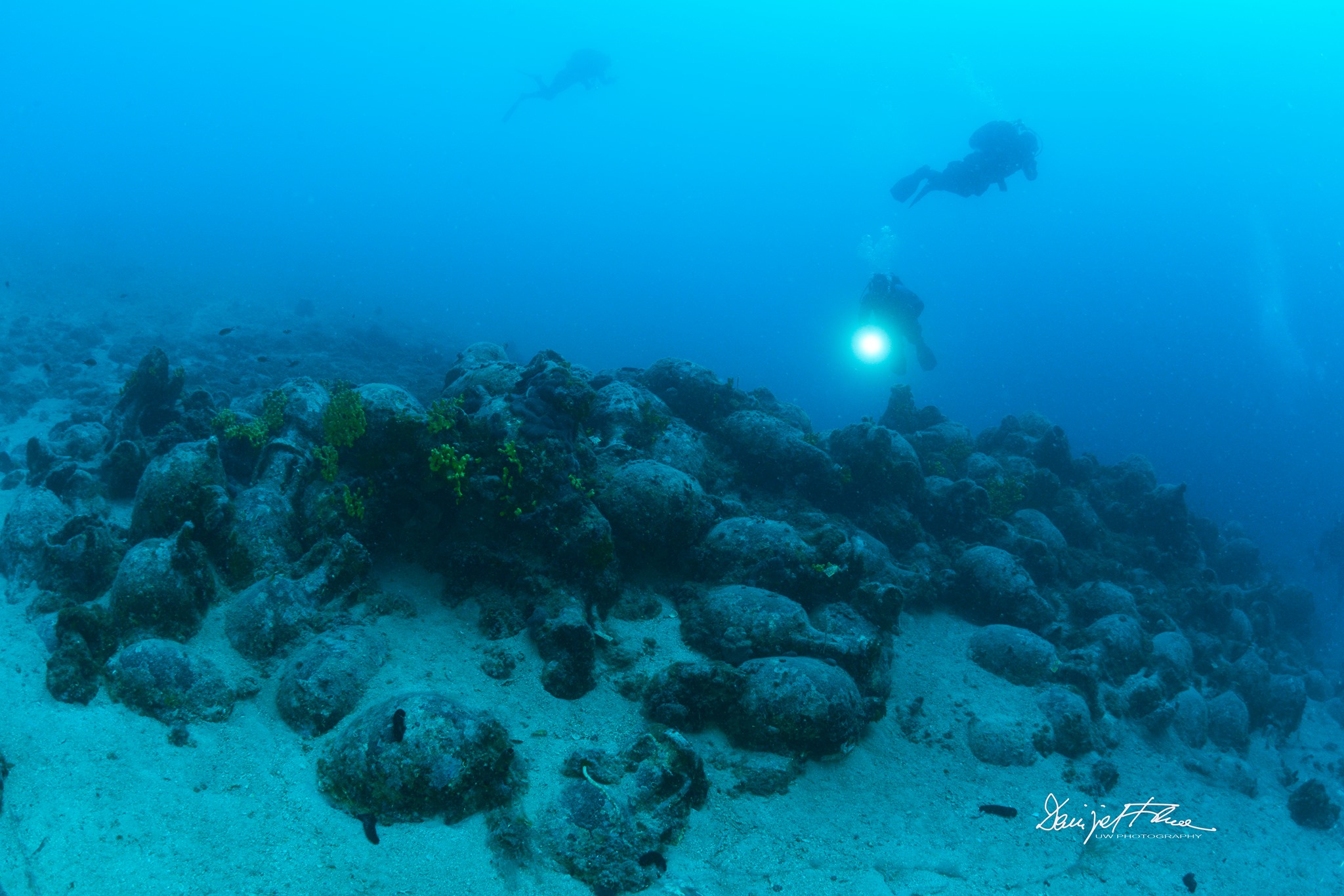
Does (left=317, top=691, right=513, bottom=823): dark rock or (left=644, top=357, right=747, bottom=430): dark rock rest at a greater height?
(left=644, top=357, right=747, bottom=430): dark rock

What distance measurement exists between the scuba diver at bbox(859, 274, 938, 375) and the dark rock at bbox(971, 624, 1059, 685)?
22.3 metres

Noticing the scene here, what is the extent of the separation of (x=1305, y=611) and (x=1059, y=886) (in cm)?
2174

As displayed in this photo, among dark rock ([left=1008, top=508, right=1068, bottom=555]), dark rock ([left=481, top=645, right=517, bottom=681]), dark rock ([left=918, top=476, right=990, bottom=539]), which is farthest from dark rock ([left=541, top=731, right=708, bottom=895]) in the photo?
dark rock ([left=1008, top=508, right=1068, bottom=555])

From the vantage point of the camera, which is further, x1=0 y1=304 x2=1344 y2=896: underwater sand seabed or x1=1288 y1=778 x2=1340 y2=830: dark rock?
x1=1288 y1=778 x2=1340 y2=830: dark rock

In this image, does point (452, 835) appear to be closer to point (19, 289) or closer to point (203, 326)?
point (203, 326)

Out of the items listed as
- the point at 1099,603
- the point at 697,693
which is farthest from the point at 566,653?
the point at 1099,603

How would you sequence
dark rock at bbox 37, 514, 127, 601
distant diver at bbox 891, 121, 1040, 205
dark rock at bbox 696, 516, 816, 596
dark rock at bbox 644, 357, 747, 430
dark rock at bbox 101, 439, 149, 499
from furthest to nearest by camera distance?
distant diver at bbox 891, 121, 1040, 205 → dark rock at bbox 644, 357, 747, 430 → dark rock at bbox 101, 439, 149, 499 → dark rock at bbox 696, 516, 816, 596 → dark rock at bbox 37, 514, 127, 601

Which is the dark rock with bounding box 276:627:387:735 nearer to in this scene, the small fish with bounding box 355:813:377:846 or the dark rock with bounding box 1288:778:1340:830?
the small fish with bounding box 355:813:377:846

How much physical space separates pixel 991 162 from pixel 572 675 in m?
31.0

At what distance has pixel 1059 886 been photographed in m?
7.02

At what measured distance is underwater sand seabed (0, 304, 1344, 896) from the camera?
5.86 m

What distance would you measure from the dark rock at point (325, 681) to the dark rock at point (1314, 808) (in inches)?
610

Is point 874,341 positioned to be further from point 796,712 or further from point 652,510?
point 796,712

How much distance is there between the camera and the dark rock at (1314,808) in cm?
1065
